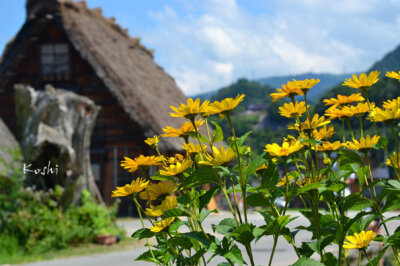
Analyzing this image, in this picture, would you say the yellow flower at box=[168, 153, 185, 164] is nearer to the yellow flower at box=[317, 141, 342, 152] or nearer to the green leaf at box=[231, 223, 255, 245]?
the green leaf at box=[231, 223, 255, 245]

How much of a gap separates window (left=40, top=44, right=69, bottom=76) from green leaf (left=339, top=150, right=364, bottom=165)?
46.8ft

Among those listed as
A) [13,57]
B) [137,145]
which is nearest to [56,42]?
[13,57]

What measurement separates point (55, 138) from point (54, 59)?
763cm

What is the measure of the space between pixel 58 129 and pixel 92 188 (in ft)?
4.35

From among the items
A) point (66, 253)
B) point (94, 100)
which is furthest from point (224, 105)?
point (94, 100)

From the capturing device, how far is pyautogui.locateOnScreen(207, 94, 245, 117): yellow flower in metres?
1.55

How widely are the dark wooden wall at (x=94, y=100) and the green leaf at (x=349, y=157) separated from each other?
12.3 metres

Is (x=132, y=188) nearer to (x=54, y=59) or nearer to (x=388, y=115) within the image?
(x=388, y=115)

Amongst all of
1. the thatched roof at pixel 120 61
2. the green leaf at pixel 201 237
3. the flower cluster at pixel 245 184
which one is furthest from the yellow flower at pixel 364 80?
the thatched roof at pixel 120 61

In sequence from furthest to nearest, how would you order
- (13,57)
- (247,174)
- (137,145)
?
(13,57), (137,145), (247,174)

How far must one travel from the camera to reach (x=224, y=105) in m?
1.57

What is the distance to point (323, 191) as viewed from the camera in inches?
64.5

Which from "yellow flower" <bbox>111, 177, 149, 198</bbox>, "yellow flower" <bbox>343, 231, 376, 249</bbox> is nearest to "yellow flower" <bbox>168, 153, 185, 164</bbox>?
"yellow flower" <bbox>111, 177, 149, 198</bbox>

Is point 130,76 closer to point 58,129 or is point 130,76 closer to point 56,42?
point 56,42
